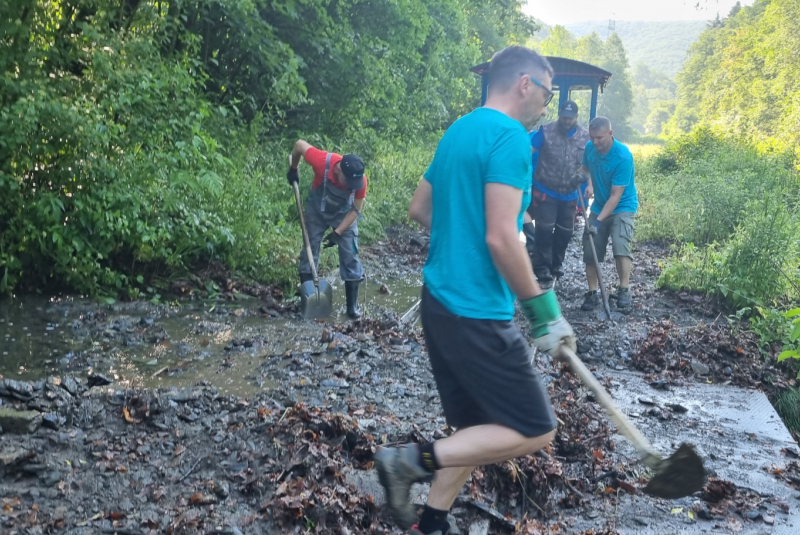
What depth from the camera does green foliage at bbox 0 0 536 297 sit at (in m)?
6.29

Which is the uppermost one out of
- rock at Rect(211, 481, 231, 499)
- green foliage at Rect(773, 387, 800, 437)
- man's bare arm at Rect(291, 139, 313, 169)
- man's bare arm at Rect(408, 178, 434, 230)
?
man's bare arm at Rect(291, 139, 313, 169)

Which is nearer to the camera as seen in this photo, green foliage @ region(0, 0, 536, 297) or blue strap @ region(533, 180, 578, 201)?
green foliage @ region(0, 0, 536, 297)

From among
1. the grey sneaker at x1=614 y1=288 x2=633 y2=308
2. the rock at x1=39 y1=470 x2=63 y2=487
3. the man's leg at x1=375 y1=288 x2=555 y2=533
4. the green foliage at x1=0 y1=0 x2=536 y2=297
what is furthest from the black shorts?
the grey sneaker at x1=614 y1=288 x2=633 y2=308

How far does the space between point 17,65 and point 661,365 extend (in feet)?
21.6

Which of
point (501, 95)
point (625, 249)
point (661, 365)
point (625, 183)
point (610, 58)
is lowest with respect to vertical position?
point (661, 365)

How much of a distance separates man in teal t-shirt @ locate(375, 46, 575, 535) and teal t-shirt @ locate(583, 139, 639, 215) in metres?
5.07

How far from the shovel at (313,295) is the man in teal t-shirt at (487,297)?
430cm

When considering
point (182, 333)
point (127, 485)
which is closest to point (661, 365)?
point (182, 333)

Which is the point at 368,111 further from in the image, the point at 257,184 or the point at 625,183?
the point at 625,183

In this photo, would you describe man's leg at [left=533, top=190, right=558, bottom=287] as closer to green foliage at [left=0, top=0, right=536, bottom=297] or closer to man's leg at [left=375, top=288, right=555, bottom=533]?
green foliage at [left=0, top=0, right=536, bottom=297]

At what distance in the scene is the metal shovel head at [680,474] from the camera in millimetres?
3008

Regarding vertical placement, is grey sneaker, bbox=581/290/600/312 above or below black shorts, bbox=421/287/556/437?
below

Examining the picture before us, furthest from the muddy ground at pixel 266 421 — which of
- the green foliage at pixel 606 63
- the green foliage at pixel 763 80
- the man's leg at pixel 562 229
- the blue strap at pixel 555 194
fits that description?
the green foliage at pixel 606 63

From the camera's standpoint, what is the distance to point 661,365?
6641mm
